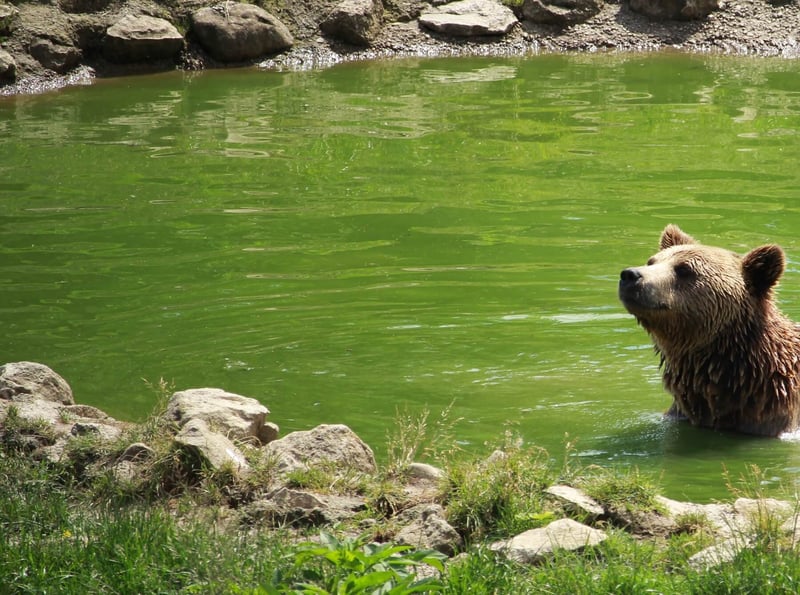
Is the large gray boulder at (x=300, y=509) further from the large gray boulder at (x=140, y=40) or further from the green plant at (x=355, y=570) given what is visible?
the large gray boulder at (x=140, y=40)

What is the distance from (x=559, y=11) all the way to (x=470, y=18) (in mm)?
1917

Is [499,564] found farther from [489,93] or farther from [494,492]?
[489,93]

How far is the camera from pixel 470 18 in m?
25.6

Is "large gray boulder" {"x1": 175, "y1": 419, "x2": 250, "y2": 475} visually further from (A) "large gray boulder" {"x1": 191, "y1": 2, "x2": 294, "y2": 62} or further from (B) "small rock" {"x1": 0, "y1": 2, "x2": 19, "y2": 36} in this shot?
(A) "large gray boulder" {"x1": 191, "y1": 2, "x2": 294, "y2": 62}

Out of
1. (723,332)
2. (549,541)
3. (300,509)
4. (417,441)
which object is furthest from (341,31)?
(549,541)

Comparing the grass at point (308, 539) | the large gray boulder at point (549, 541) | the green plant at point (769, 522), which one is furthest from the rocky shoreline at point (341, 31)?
the green plant at point (769, 522)

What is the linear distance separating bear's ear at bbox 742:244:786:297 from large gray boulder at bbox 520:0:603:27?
18.2 meters

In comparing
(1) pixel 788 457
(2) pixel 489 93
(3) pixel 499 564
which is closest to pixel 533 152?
(2) pixel 489 93

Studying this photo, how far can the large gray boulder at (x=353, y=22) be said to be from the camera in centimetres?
2503

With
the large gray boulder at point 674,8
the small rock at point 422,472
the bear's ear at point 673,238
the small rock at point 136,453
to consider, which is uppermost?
the large gray boulder at point 674,8

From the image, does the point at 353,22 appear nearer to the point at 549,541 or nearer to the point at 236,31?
the point at 236,31

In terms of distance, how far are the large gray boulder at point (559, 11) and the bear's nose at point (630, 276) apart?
727 inches

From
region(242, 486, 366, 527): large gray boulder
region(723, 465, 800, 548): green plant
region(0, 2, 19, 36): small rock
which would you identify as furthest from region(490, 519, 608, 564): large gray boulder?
region(0, 2, 19, 36): small rock

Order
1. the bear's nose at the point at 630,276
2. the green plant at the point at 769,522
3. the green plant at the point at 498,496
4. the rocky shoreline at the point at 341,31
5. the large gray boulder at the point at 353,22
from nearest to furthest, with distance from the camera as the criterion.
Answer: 1. the green plant at the point at 769,522
2. the green plant at the point at 498,496
3. the bear's nose at the point at 630,276
4. the rocky shoreline at the point at 341,31
5. the large gray boulder at the point at 353,22
